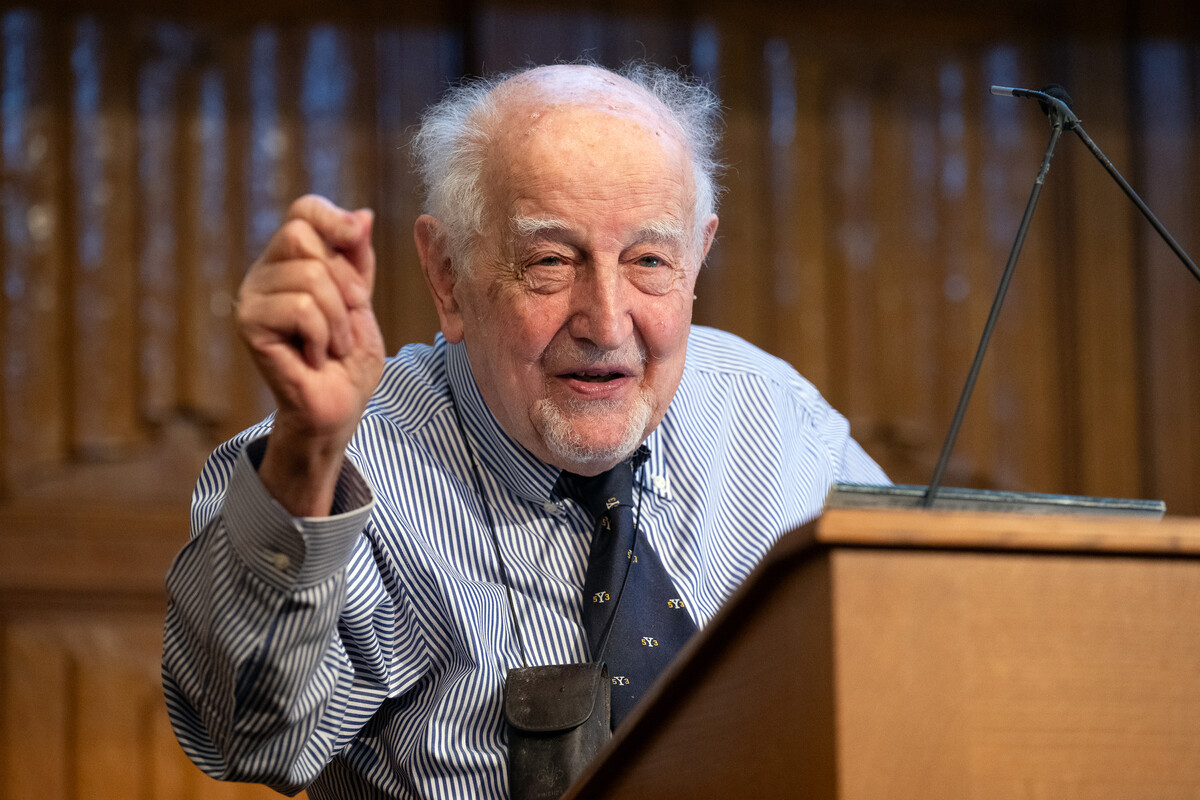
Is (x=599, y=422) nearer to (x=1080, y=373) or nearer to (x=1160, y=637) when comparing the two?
(x=1160, y=637)

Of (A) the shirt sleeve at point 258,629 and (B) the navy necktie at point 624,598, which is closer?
(A) the shirt sleeve at point 258,629

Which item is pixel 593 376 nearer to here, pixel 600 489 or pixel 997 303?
pixel 600 489

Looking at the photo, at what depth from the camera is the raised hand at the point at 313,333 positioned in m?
0.96

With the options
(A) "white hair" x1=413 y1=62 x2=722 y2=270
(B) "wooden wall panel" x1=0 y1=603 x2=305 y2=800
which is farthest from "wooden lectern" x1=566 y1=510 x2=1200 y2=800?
(B) "wooden wall panel" x1=0 y1=603 x2=305 y2=800

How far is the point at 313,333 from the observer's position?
0.97 m

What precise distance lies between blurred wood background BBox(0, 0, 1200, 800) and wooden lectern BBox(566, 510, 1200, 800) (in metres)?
2.16

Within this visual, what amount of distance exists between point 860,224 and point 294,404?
2.23 metres

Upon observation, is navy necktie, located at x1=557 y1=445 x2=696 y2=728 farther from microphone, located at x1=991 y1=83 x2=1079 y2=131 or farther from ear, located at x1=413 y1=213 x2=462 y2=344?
microphone, located at x1=991 y1=83 x2=1079 y2=131

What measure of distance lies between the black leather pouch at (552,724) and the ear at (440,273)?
522 mm

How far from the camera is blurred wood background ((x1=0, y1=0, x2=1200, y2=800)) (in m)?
2.65

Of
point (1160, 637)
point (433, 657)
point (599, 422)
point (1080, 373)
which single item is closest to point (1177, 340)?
point (1080, 373)

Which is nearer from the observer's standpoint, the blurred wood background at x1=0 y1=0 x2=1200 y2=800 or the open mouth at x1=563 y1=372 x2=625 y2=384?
the open mouth at x1=563 y1=372 x2=625 y2=384

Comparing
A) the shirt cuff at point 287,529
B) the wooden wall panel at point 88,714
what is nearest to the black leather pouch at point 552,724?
the shirt cuff at point 287,529

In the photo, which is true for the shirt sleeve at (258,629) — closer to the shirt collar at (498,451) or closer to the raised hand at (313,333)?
the raised hand at (313,333)
